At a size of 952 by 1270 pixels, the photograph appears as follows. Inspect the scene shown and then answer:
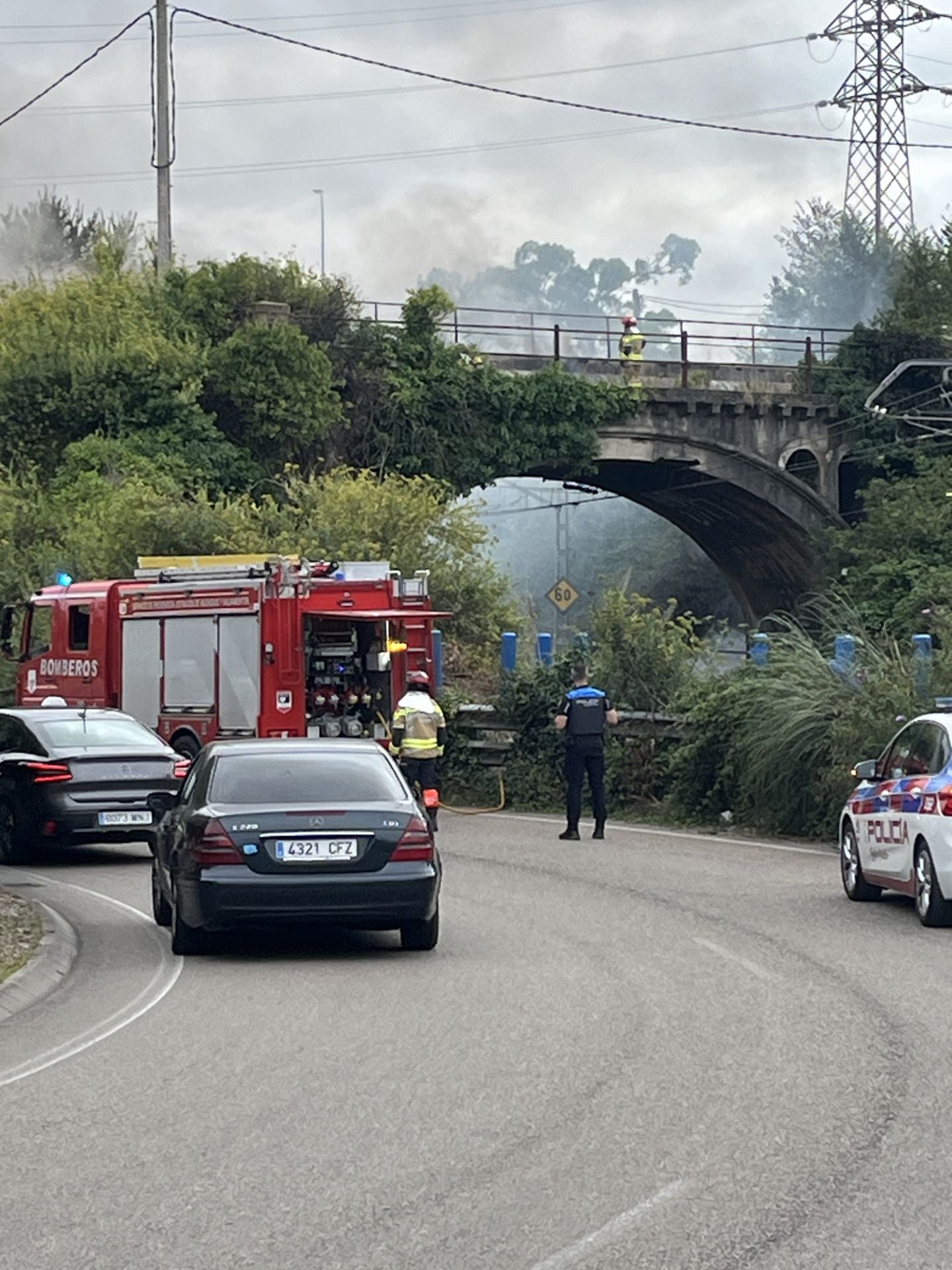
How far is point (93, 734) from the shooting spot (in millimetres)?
21484

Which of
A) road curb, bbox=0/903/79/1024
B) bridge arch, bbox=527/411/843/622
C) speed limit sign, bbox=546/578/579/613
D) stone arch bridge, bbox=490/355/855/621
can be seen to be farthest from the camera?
speed limit sign, bbox=546/578/579/613

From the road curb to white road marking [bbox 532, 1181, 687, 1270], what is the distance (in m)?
5.08

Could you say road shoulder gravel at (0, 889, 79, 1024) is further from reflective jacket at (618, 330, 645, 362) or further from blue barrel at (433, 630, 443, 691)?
reflective jacket at (618, 330, 645, 362)

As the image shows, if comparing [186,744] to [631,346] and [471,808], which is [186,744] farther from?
[631,346]

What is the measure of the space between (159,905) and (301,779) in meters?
2.21

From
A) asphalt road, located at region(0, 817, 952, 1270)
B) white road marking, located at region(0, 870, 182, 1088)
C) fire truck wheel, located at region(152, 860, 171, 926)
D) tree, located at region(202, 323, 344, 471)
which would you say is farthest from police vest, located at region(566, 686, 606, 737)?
tree, located at region(202, 323, 344, 471)

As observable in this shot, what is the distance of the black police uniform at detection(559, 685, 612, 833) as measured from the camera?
22.5m

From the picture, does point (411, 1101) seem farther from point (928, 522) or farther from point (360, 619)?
point (928, 522)

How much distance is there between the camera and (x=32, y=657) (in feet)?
103

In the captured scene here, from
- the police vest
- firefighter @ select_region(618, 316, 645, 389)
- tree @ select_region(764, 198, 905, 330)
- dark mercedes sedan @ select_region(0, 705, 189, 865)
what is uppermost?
tree @ select_region(764, 198, 905, 330)

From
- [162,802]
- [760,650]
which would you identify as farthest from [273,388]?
[162,802]

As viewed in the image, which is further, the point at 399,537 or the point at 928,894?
the point at 399,537

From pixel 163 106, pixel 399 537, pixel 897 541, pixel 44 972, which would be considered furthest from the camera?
pixel 897 541

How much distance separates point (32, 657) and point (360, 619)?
6.99 m
